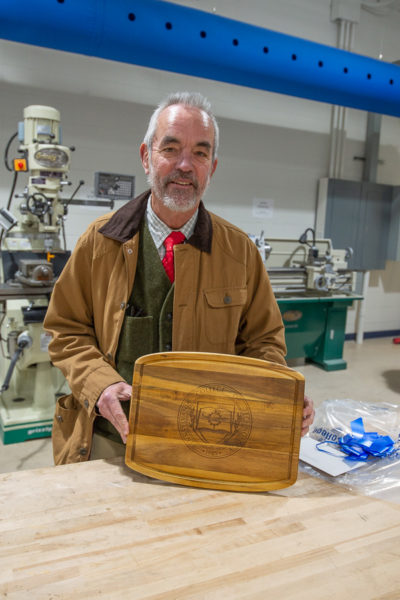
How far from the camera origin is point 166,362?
1.12m

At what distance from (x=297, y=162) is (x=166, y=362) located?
4449mm

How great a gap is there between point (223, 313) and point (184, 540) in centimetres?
69

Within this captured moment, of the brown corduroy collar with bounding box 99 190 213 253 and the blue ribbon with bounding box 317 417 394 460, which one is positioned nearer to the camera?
the blue ribbon with bounding box 317 417 394 460

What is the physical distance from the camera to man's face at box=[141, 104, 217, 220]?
4.36 feet

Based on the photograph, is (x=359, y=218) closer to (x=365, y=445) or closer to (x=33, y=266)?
(x=33, y=266)

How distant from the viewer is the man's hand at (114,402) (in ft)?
3.87

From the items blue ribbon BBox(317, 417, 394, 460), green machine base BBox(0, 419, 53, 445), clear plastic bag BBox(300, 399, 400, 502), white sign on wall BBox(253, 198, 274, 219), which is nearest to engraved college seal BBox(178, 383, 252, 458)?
clear plastic bag BBox(300, 399, 400, 502)

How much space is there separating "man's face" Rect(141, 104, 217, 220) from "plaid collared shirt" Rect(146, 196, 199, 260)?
74 mm

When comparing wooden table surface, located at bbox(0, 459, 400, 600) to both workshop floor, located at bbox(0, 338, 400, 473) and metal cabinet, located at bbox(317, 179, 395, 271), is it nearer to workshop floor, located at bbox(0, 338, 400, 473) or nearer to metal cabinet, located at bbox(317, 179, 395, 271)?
workshop floor, located at bbox(0, 338, 400, 473)

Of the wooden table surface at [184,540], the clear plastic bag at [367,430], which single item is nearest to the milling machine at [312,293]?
the clear plastic bag at [367,430]

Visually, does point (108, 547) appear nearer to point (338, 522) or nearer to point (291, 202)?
point (338, 522)

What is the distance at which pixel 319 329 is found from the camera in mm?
4547

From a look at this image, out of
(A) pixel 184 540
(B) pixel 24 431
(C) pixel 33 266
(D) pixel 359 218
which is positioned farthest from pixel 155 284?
(D) pixel 359 218

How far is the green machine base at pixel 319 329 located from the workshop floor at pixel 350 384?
145 mm
